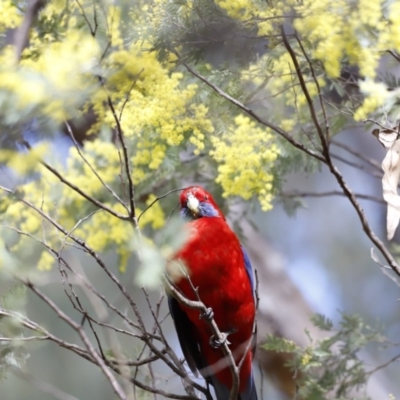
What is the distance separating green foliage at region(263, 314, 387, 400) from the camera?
1.23m

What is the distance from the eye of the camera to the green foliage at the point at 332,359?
1.23 m

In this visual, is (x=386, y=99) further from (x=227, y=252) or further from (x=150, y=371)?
(x=150, y=371)

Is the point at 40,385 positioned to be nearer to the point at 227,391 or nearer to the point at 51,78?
the point at 227,391

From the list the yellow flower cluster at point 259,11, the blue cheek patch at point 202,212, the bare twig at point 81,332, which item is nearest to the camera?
the bare twig at point 81,332

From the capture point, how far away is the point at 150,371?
42.1 inches

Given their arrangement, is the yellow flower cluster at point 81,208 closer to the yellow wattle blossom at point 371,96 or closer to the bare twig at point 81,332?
the bare twig at point 81,332

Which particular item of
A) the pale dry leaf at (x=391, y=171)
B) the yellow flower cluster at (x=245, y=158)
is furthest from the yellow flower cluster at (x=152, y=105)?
the pale dry leaf at (x=391, y=171)

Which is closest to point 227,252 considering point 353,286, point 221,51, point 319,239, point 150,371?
point 150,371

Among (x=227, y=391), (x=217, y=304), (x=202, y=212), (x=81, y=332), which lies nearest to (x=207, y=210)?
(x=202, y=212)

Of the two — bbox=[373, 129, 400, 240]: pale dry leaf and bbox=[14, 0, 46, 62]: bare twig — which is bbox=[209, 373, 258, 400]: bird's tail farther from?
bbox=[14, 0, 46, 62]: bare twig

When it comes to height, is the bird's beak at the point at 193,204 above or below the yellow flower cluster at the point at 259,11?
below

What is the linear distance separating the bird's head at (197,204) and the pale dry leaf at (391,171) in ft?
0.96

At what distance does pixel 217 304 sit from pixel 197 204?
169 millimetres

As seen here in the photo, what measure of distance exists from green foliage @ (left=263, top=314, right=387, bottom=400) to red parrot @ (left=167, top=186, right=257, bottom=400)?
5.5 inches
